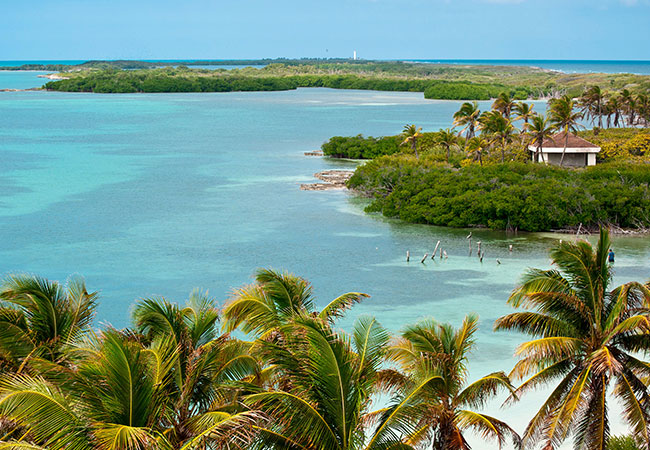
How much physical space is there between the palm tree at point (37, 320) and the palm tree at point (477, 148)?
44.3 meters

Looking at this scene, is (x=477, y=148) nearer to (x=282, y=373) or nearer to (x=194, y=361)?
(x=282, y=373)

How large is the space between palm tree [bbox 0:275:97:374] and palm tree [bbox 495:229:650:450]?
837 centimetres

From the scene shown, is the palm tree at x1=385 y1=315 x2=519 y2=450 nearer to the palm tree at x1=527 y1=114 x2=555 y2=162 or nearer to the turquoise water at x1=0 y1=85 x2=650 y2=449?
the turquoise water at x1=0 y1=85 x2=650 y2=449

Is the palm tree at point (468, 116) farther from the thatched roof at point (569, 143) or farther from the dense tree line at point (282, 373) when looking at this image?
the dense tree line at point (282, 373)

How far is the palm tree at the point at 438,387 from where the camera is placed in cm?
1295

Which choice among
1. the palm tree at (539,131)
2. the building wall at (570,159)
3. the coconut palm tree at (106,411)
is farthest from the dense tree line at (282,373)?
the building wall at (570,159)

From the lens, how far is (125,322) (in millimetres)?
30750

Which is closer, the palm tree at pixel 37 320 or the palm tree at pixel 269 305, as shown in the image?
the palm tree at pixel 37 320

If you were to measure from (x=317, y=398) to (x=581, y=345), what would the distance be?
247 inches

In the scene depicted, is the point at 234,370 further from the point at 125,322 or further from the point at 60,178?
the point at 60,178

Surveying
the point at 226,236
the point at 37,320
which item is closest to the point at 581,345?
the point at 37,320

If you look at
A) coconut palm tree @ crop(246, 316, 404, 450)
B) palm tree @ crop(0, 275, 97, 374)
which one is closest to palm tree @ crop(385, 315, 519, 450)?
Result: coconut palm tree @ crop(246, 316, 404, 450)

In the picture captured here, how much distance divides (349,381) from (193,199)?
47.2m

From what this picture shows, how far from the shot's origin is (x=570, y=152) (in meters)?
57.1
